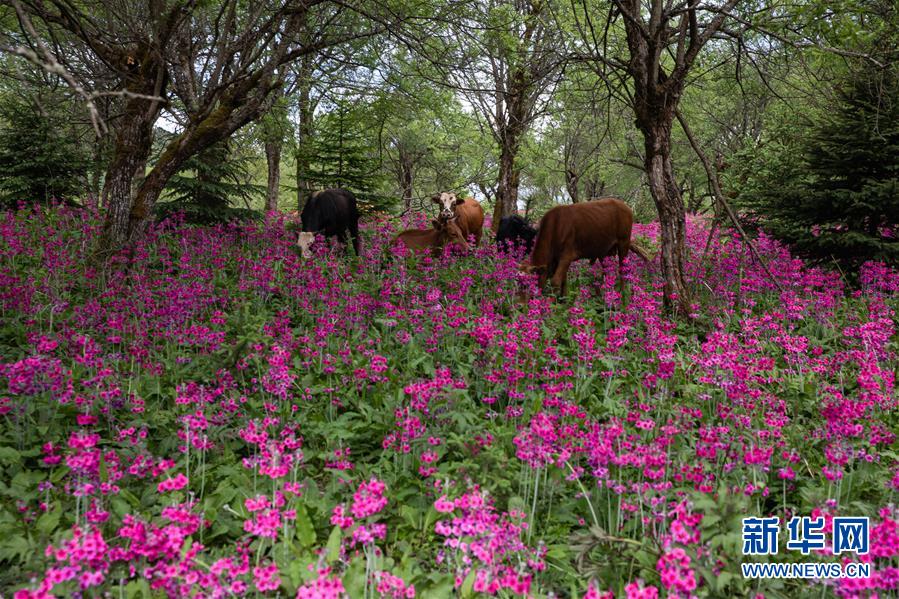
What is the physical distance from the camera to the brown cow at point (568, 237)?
29.1 feet

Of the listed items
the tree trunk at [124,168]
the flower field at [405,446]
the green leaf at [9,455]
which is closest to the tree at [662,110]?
the flower field at [405,446]

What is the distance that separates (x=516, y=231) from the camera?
12164mm

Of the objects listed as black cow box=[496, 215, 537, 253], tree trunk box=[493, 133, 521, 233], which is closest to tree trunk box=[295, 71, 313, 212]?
black cow box=[496, 215, 537, 253]

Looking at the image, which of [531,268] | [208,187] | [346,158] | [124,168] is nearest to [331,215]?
[208,187]

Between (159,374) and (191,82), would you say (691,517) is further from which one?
(191,82)

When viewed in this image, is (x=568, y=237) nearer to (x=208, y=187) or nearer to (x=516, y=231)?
(x=516, y=231)

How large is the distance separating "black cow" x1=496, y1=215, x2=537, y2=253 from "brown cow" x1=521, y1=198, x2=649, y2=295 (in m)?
2.56

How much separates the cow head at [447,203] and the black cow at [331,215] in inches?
73.4

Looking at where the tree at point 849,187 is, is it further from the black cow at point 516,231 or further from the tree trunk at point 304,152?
the tree trunk at point 304,152

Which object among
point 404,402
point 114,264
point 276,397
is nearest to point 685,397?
point 404,402

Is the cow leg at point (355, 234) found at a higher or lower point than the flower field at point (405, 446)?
higher

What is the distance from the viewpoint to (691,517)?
246 cm

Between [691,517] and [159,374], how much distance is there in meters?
4.80

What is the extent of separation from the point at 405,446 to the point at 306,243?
6.86 m
